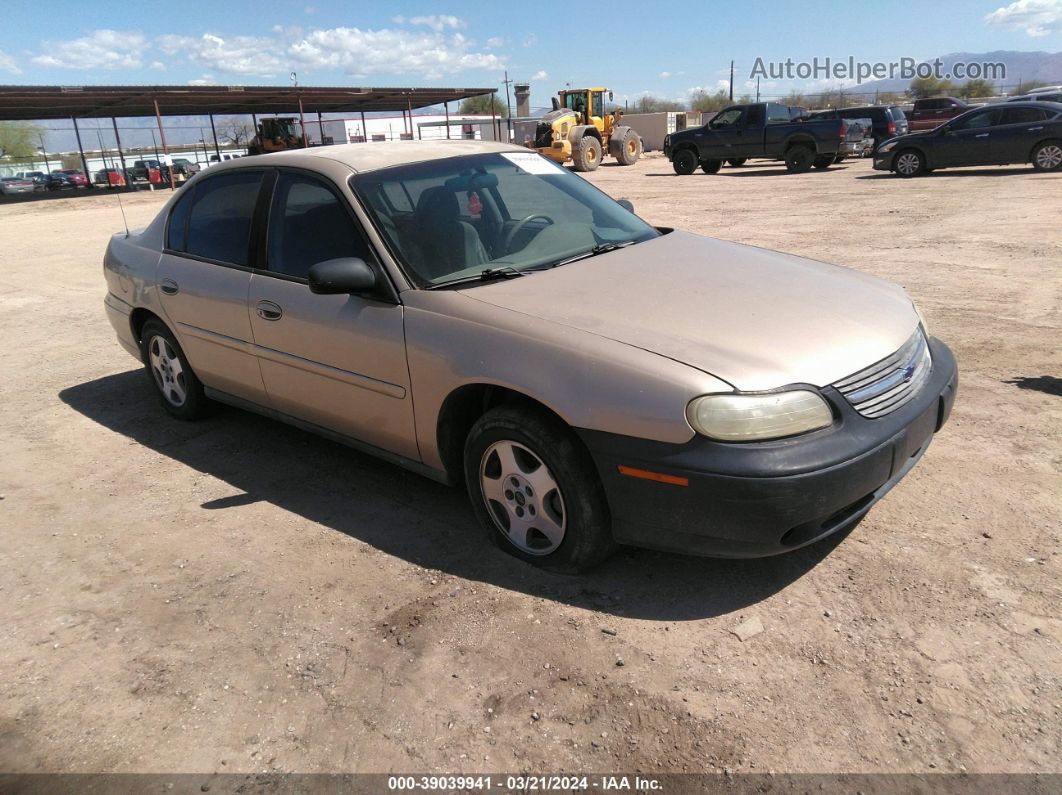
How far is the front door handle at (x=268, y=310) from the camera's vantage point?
389cm

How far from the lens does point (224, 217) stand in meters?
4.39

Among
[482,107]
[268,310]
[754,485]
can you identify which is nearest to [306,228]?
[268,310]

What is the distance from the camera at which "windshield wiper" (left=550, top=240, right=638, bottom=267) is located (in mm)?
3621

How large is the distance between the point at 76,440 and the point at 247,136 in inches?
2448

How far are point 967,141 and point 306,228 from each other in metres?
19.1

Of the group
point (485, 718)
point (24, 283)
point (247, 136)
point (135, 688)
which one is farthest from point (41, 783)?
point (247, 136)

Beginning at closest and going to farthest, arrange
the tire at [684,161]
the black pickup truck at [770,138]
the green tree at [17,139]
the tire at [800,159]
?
the black pickup truck at [770,138] → the tire at [800,159] → the tire at [684,161] → the green tree at [17,139]

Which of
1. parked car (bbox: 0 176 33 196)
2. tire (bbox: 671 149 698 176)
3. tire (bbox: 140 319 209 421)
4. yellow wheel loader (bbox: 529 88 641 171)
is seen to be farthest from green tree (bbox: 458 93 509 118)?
tire (bbox: 140 319 209 421)

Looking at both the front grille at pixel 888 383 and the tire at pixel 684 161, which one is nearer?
the front grille at pixel 888 383

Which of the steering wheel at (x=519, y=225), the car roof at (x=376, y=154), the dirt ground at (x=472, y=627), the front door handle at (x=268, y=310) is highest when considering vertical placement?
the car roof at (x=376, y=154)

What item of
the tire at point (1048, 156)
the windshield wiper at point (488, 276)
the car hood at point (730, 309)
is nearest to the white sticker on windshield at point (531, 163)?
the car hood at point (730, 309)

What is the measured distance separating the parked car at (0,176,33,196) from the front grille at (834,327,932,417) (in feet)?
145

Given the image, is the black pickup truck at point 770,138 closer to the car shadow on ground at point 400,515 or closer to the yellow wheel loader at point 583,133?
the yellow wheel loader at point 583,133

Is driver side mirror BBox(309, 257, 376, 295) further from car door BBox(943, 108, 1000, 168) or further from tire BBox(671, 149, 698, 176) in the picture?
tire BBox(671, 149, 698, 176)
